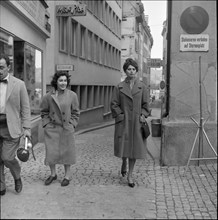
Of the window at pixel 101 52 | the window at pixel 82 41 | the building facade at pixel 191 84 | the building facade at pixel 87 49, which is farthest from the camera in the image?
the window at pixel 101 52

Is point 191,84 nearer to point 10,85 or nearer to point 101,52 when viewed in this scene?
point 10,85

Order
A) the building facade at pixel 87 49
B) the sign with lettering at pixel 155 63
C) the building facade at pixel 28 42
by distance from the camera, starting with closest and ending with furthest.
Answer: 1. the building facade at pixel 28 42
2. the building facade at pixel 87 49
3. the sign with lettering at pixel 155 63

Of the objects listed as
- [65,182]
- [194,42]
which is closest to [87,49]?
[194,42]

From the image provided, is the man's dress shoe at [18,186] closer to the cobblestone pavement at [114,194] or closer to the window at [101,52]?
the cobblestone pavement at [114,194]

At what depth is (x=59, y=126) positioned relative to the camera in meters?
6.23

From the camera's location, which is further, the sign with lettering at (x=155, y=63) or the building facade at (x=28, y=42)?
the sign with lettering at (x=155, y=63)

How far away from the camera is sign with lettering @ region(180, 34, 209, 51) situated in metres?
7.56

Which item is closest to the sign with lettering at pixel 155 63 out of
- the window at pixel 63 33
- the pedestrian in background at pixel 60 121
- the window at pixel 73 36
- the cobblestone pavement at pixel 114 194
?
the window at pixel 63 33

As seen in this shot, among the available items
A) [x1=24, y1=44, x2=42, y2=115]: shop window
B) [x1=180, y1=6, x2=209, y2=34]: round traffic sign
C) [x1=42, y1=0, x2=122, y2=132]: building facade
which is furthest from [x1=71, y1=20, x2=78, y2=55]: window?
[x1=180, y1=6, x2=209, y2=34]: round traffic sign

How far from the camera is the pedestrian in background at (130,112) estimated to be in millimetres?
6234

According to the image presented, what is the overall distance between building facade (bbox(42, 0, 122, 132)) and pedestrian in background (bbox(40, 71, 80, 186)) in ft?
30.1

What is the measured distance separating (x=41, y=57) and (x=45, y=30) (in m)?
0.83

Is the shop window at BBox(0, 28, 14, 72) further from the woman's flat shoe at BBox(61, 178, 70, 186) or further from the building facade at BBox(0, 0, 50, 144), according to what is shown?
the woman's flat shoe at BBox(61, 178, 70, 186)

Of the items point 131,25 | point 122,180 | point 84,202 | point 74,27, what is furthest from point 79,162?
point 131,25
